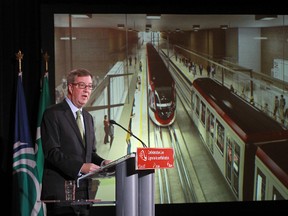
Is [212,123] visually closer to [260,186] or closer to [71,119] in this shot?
[260,186]

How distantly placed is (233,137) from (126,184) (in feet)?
11.8

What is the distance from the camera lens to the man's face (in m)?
3.54

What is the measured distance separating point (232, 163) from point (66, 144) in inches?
123

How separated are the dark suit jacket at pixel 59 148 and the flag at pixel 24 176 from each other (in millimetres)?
2049

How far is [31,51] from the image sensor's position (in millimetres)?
5789

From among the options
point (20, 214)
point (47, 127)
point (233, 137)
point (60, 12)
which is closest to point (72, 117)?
point (47, 127)

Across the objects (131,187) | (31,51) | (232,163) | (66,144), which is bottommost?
(232,163)

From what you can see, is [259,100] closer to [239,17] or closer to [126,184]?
[239,17]

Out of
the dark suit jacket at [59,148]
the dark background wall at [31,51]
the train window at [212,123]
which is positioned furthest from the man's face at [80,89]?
the train window at [212,123]

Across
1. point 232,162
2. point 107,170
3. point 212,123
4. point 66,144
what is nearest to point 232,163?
point 232,162

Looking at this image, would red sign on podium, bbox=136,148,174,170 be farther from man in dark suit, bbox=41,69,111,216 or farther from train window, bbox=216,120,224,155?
train window, bbox=216,120,224,155

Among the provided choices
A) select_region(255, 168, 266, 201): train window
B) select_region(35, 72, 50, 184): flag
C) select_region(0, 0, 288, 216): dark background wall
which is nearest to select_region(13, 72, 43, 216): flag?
select_region(35, 72, 50, 184): flag

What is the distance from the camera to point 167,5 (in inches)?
240

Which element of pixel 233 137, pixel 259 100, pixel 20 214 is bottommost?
pixel 20 214
